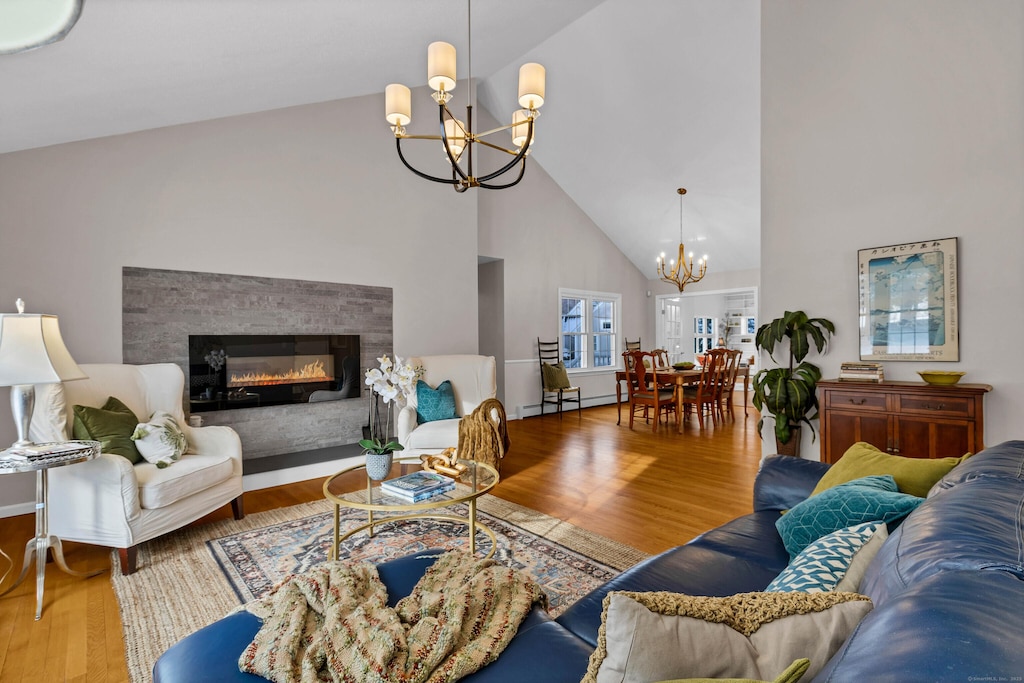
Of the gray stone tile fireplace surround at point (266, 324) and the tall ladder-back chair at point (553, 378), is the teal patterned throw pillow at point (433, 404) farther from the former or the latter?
the tall ladder-back chair at point (553, 378)

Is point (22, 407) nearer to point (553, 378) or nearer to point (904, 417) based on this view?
point (904, 417)

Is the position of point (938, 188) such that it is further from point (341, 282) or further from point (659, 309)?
point (659, 309)

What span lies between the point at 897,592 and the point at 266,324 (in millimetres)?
4266

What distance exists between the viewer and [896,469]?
1623 millimetres

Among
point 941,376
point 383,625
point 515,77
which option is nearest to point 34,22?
point 383,625

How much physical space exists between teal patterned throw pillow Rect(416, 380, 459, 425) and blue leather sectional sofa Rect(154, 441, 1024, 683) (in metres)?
2.43

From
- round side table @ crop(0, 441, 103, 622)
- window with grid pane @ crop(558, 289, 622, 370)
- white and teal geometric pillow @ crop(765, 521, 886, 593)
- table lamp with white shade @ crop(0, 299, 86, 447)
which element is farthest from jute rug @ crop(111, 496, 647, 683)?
window with grid pane @ crop(558, 289, 622, 370)

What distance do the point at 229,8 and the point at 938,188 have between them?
14.1ft

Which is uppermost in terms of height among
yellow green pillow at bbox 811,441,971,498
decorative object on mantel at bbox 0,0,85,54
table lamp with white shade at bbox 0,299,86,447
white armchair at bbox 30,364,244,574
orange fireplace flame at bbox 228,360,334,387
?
decorative object on mantel at bbox 0,0,85,54

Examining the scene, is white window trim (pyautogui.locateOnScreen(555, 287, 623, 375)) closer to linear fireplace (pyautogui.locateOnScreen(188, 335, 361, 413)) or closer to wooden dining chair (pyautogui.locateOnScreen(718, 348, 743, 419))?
wooden dining chair (pyautogui.locateOnScreen(718, 348, 743, 419))

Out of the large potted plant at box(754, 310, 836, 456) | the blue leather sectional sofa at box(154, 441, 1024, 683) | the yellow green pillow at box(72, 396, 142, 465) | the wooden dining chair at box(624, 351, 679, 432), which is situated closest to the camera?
the blue leather sectional sofa at box(154, 441, 1024, 683)

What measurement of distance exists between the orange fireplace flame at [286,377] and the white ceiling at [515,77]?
190 centimetres

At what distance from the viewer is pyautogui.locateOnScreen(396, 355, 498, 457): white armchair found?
3.77m

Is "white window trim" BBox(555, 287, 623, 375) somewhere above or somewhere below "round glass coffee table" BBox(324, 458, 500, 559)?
above
